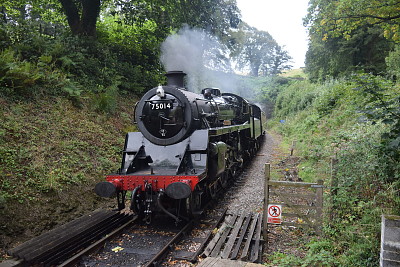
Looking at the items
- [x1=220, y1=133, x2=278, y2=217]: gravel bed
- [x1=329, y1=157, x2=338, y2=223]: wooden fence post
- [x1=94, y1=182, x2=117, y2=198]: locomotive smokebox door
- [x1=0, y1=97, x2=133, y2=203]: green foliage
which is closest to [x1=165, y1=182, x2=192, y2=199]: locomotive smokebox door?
[x1=94, y1=182, x2=117, y2=198]: locomotive smokebox door

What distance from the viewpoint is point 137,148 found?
21.2 feet

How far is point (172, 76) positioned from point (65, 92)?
13.6ft

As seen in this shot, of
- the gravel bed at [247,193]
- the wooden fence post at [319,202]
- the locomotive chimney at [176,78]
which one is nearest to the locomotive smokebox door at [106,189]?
the gravel bed at [247,193]

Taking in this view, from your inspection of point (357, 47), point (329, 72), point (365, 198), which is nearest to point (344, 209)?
point (365, 198)

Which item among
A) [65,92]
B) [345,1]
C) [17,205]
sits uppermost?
[345,1]

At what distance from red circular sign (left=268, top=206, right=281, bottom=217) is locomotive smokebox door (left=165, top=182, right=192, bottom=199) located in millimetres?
1457

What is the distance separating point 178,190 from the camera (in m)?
5.03

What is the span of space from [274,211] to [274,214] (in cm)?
5

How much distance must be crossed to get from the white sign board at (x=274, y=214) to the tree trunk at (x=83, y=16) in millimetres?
11118

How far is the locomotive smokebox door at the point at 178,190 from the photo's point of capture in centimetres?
498

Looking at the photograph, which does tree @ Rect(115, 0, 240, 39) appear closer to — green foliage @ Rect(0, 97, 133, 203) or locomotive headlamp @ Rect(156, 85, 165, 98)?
green foliage @ Rect(0, 97, 133, 203)

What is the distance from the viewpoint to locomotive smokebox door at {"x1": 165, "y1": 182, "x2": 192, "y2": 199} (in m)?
4.98

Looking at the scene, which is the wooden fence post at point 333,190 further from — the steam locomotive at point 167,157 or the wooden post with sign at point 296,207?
the steam locomotive at point 167,157

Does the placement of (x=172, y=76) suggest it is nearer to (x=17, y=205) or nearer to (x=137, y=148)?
(x=137, y=148)
